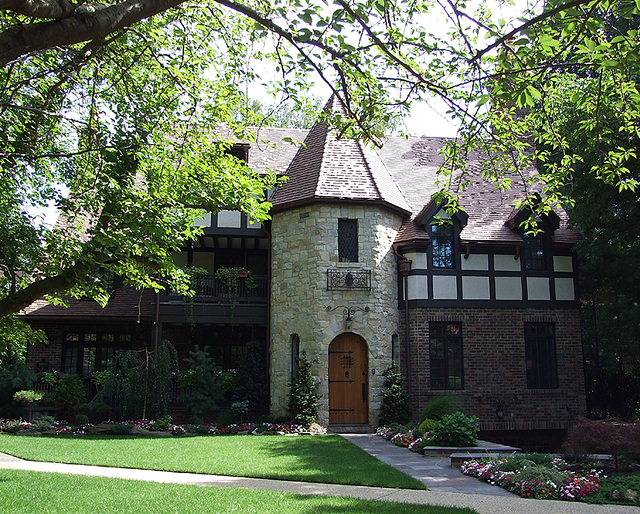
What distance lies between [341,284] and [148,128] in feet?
26.0

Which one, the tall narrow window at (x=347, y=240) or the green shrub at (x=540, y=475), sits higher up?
the tall narrow window at (x=347, y=240)

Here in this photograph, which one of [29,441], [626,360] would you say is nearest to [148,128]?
[29,441]

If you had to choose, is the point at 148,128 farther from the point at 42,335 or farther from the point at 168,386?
the point at 168,386

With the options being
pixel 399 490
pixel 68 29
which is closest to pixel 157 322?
pixel 399 490

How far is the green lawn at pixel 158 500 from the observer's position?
6582 millimetres

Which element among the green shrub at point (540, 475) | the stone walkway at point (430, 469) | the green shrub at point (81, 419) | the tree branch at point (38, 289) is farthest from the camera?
the green shrub at point (81, 419)

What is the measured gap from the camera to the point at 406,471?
9.76m

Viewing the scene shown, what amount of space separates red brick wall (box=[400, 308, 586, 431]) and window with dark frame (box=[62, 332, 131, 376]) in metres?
9.33

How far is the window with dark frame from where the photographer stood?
62.2 ft

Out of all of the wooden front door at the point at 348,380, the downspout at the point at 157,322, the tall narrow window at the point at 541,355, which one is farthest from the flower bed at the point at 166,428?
the tall narrow window at the point at 541,355

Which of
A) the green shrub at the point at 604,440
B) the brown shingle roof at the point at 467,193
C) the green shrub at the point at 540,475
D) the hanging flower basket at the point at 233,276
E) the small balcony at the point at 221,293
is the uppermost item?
the brown shingle roof at the point at 467,193

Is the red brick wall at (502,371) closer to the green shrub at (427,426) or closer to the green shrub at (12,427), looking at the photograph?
the green shrub at (427,426)

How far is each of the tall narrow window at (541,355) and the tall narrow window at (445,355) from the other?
211cm

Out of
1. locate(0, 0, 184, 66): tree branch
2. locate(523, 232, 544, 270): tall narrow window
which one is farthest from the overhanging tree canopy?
locate(523, 232, 544, 270): tall narrow window
